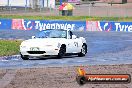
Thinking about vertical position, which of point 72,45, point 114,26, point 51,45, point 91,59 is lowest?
point 114,26

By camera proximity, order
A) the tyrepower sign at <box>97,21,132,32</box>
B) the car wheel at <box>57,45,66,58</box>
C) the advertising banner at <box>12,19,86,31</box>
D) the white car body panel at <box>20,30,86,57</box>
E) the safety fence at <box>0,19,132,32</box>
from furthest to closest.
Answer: the advertising banner at <box>12,19,86,31</box>
the safety fence at <box>0,19,132,32</box>
the tyrepower sign at <box>97,21,132,32</box>
the car wheel at <box>57,45,66,58</box>
the white car body panel at <box>20,30,86,57</box>

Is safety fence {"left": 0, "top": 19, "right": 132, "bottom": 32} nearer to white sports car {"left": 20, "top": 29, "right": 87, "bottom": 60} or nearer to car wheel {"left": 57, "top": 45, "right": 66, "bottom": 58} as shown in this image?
white sports car {"left": 20, "top": 29, "right": 87, "bottom": 60}

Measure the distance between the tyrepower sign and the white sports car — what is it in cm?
2202

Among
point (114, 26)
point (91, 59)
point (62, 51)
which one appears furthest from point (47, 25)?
point (62, 51)

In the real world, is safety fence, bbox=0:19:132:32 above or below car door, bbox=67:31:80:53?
below

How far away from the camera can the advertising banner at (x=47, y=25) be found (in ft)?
132

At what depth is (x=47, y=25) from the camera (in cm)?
4028

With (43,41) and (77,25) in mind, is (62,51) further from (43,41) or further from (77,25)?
(77,25)

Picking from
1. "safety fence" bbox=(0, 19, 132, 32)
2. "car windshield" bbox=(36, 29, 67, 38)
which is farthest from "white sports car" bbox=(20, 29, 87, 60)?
"safety fence" bbox=(0, 19, 132, 32)

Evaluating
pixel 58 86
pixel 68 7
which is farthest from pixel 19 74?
pixel 68 7

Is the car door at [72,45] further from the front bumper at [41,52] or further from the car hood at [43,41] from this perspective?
the front bumper at [41,52]

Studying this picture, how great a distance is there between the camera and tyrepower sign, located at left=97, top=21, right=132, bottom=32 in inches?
1567

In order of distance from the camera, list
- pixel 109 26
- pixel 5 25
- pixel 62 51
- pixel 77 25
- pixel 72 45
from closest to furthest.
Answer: pixel 62 51, pixel 72 45, pixel 109 26, pixel 77 25, pixel 5 25

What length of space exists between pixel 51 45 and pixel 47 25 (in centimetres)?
2404
